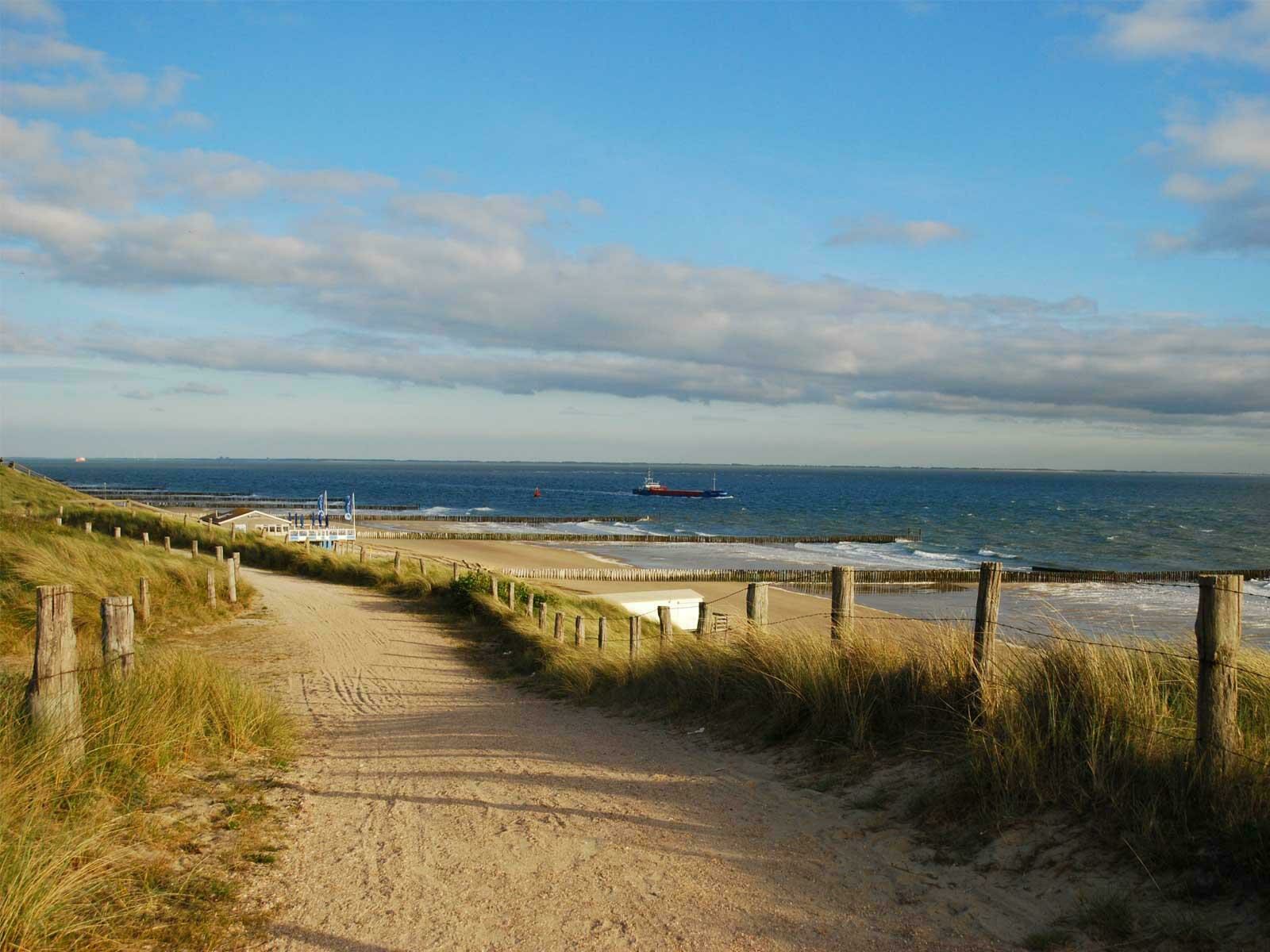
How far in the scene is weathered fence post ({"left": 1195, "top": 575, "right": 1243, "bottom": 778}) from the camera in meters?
5.09

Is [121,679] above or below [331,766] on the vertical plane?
above

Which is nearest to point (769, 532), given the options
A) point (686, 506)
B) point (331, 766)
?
point (686, 506)

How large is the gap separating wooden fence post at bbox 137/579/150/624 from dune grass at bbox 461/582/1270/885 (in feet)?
35.9

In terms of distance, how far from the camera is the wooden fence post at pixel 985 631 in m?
6.70

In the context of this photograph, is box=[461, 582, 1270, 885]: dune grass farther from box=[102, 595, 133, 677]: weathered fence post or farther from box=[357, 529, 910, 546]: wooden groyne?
box=[357, 529, 910, 546]: wooden groyne

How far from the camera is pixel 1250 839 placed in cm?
447

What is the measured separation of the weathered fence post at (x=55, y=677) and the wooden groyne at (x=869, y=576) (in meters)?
36.8

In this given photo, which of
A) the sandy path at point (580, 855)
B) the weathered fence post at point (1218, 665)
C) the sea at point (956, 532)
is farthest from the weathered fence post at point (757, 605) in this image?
the weathered fence post at point (1218, 665)

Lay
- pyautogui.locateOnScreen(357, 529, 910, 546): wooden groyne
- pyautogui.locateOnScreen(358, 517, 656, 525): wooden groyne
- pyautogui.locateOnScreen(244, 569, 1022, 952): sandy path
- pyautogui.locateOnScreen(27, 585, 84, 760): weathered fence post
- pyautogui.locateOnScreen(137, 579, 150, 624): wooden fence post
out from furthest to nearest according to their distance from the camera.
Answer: pyautogui.locateOnScreen(358, 517, 656, 525): wooden groyne → pyautogui.locateOnScreen(357, 529, 910, 546): wooden groyne → pyautogui.locateOnScreen(137, 579, 150, 624): wooden fence post → pyautogui.locateOnScreen(27, 585, 84, 760): weathered fence post → pyautogui.locateOnScreen(244, 569, 1022, 952): sandy path

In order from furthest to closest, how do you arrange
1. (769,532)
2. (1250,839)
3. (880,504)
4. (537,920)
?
(880,504) < (769,532) < (537,920) < (1250,839)

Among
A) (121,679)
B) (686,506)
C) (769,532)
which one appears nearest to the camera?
(121,679)

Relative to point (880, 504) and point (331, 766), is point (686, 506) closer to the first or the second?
point (880, 504)

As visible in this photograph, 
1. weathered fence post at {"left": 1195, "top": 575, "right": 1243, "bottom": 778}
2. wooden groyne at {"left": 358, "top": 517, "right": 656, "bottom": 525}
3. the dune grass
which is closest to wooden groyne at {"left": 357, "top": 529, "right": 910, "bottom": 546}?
wooden groyne at {"left": 358, "top": 517, "right": 656, "bottom": 525}

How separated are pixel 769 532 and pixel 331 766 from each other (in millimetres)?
70215
